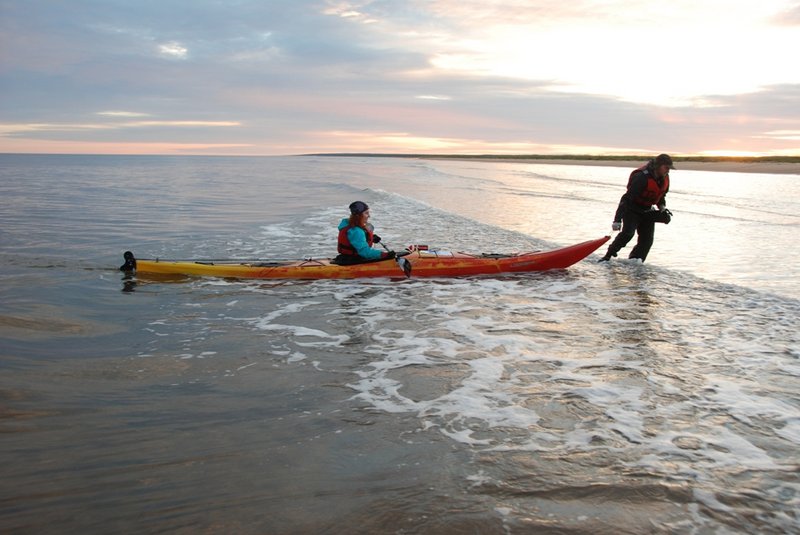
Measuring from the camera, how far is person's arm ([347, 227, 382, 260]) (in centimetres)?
1022

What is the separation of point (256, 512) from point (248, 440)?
36.9 inches

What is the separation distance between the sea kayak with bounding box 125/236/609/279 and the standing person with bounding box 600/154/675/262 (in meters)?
2.30

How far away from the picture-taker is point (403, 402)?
4.96 m

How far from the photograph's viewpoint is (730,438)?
4266 millimetres

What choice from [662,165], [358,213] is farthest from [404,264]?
[662,165]

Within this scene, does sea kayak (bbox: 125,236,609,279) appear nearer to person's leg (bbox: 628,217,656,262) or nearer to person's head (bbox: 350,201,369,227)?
person's head (bbox: 350,201,369,227)

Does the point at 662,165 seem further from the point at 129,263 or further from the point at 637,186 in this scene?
the point at 129,263

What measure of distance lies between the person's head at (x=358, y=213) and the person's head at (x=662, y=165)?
572 centimetres

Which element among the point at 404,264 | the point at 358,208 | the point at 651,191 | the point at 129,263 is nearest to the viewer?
the point at 358,208

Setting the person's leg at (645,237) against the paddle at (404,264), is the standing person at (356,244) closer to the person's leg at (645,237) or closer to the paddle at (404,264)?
the paddle at (404,264)

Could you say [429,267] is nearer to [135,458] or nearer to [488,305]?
[488,305]

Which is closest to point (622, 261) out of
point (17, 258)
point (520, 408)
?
point (520, 408)

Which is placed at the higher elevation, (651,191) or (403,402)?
(651,191)

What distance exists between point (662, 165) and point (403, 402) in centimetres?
852
